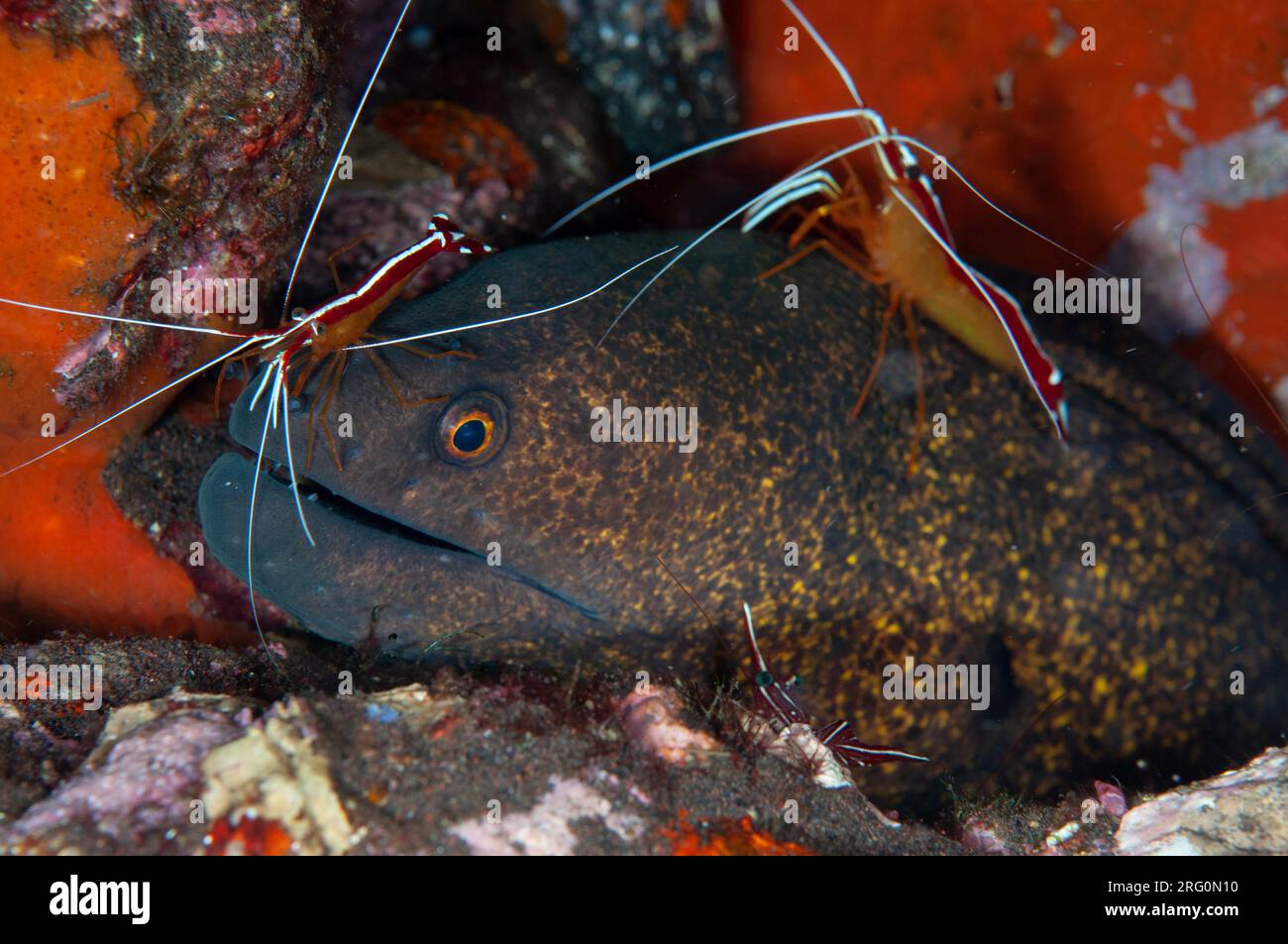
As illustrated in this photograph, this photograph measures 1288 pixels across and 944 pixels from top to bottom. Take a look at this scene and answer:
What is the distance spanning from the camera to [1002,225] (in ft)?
12.7

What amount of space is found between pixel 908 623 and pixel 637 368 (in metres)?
1.47

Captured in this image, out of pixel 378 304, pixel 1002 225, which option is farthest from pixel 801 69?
pixel 378 304

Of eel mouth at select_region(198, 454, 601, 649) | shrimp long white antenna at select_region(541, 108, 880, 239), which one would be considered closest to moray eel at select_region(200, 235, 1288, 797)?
eel mouth at select_region(198, 454, 601, 649)

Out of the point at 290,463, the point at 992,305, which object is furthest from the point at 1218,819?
the point at 290,463

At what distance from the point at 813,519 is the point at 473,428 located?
4.26 ft

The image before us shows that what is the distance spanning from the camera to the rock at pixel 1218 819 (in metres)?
2.25

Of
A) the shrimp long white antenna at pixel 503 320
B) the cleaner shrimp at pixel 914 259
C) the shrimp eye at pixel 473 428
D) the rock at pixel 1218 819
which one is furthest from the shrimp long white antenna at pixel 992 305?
the shrimp eye at pixel 473 428

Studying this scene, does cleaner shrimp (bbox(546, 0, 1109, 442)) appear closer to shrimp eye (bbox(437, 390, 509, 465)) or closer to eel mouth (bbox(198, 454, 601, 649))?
shrimp eye (bbox(437, 390, 509, 465))

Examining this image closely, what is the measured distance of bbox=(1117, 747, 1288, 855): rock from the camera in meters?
2.25

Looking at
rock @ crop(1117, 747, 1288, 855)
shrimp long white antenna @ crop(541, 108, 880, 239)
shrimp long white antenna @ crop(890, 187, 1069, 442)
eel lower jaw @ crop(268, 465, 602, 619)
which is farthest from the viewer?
shrimp long white antenna @ crop(890, 187, 1069, 442)

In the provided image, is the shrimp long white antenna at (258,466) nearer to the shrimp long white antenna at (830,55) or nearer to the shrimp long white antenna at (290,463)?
the shrimp long white antenna at (290,463)

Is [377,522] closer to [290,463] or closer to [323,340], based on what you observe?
[290,463]

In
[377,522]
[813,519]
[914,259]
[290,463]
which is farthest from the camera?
[914,259]

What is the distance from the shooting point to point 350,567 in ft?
8.19
